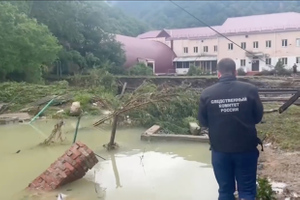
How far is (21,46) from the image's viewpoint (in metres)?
22.8

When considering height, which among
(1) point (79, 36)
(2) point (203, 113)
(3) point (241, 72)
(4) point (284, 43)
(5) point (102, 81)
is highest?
(1) point (79, 36)

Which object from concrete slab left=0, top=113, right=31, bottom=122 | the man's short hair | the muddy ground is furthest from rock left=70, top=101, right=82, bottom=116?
the man's short hair

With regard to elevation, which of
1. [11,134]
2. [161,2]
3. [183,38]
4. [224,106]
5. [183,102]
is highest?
[161,2]

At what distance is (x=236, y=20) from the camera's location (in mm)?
39906

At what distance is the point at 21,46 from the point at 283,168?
19833 millimetres

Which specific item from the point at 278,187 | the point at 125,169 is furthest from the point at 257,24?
the point at 278,187

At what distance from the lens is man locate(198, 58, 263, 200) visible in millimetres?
3393

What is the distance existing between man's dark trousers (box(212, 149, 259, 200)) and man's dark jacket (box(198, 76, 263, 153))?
0.07m

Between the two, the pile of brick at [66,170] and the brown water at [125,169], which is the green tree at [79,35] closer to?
the brown water at [125,169]

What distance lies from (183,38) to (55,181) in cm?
4055

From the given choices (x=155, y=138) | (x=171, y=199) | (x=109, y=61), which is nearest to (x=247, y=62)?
(x=109, y=61)

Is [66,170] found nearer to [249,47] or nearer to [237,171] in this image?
[237,171]

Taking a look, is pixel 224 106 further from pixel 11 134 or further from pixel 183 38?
pixel 183 38

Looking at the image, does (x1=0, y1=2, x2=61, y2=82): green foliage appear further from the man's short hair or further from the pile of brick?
the man's short hair
